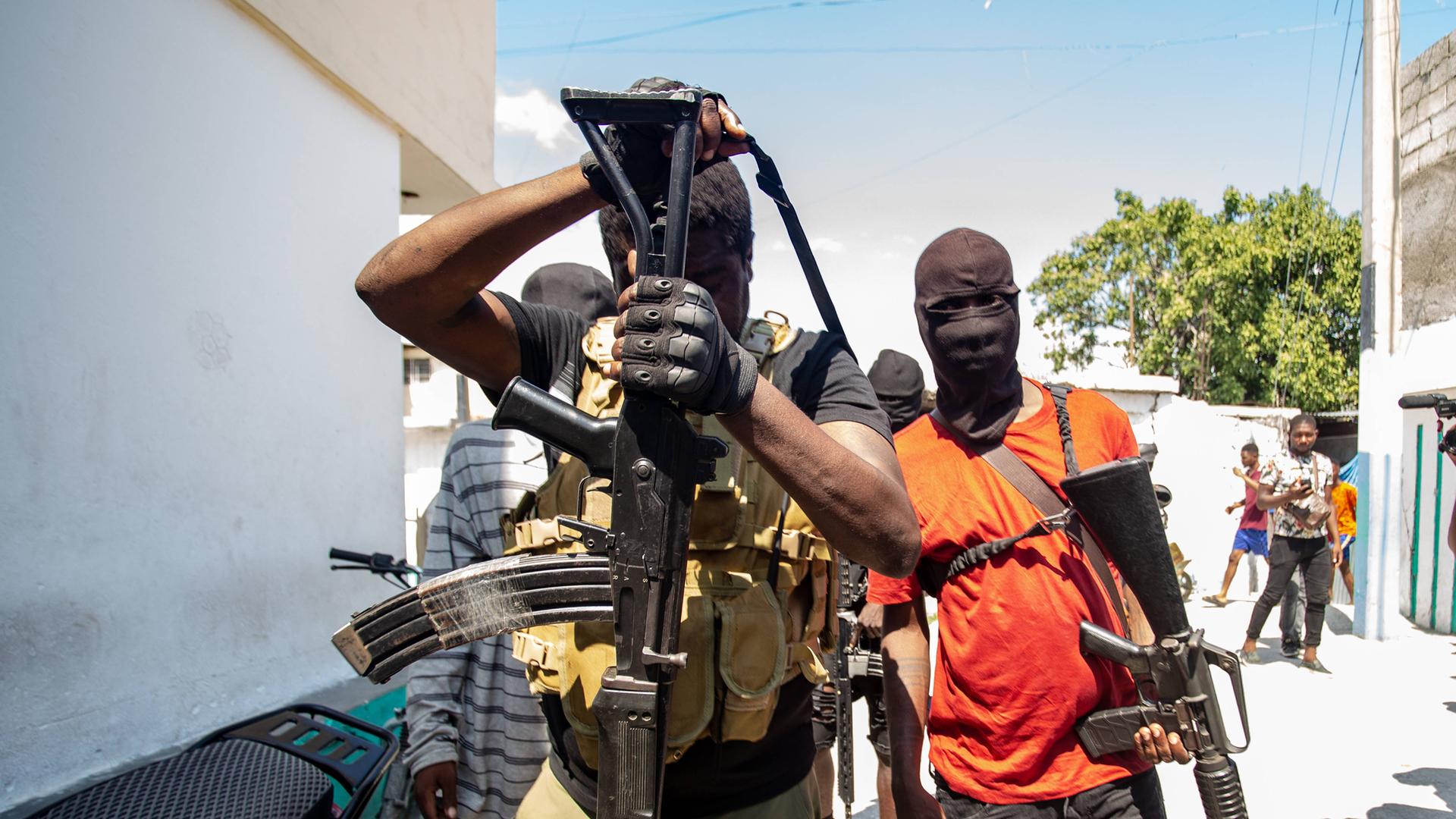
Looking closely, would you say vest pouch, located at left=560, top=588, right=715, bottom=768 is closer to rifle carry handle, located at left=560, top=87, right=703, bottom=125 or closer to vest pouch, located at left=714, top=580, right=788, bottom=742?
vest pouch, located at left=714, top=580, right=788, bottom=742

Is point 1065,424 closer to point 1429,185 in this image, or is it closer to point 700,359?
point 700,359

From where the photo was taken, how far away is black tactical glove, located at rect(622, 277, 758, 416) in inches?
45.5

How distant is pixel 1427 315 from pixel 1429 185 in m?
1.20

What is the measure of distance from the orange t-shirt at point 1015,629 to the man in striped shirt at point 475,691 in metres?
0.98

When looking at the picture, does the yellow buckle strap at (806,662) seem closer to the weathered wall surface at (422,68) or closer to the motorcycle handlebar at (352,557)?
the motorcycle handlebar at (352,557)

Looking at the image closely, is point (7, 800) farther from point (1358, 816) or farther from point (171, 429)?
point (1358, 816)

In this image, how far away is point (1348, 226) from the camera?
22.8 m

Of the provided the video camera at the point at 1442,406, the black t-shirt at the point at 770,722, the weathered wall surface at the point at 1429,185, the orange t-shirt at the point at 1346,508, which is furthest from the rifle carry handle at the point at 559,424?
the orange t-shirt at the point at 1346,508

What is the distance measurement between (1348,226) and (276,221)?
26.0 meters

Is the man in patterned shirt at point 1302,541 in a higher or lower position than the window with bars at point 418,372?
lower

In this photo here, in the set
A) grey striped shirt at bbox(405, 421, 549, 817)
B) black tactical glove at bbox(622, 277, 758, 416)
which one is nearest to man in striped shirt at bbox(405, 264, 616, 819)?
grey striped shirt at bbox(405, 421, 549, 817)

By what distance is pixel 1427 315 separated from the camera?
7.87m

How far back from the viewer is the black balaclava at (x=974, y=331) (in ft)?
7.64

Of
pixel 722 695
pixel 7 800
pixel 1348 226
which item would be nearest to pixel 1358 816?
pixel 722 695
